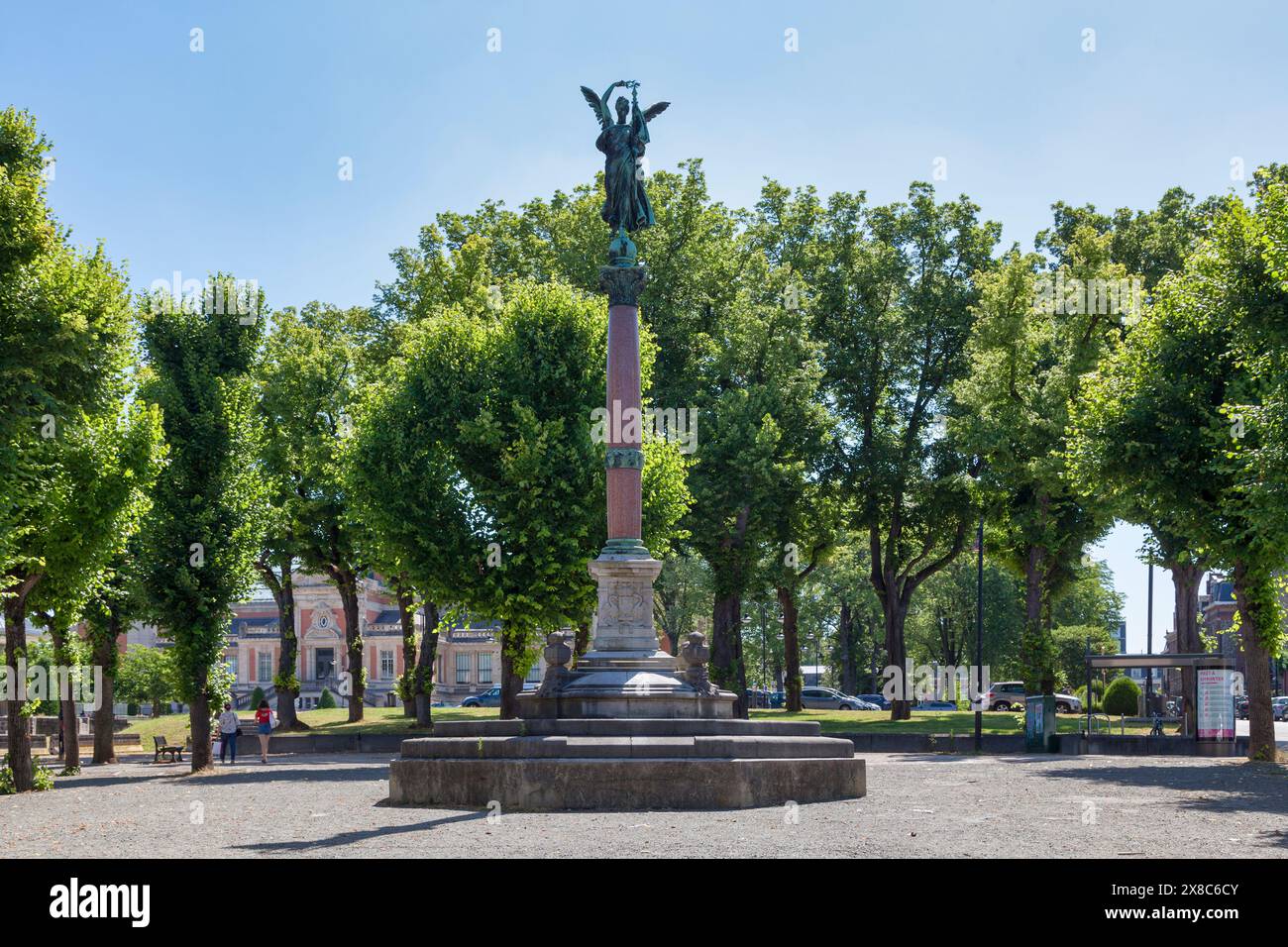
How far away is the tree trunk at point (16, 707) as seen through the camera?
2805 cm

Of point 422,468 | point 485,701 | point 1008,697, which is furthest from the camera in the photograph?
point 485,701

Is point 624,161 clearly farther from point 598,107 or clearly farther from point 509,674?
point 509,674

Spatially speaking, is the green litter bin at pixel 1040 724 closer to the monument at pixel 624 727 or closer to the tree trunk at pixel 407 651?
the monument at pixel 624 727

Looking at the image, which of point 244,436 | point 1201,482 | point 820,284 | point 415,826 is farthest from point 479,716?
point 415,826

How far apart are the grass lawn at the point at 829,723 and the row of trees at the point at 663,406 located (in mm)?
2244

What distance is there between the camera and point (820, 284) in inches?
2191

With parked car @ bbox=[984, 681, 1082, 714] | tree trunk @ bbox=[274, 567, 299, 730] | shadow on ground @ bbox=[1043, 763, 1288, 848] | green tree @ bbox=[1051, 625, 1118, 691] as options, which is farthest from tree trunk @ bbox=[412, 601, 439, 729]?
green tree @ bbox=[1051, 625, 1118, 691]

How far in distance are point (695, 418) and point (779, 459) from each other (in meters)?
4.50

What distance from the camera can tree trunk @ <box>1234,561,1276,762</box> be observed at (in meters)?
32.7

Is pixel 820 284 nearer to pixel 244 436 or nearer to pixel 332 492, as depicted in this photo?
pixel 332 492

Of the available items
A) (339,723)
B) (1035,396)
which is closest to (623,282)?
(1035,396)

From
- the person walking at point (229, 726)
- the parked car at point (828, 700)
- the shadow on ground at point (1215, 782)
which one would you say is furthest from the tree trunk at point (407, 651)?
the shadow on ground at point (1215, 782)

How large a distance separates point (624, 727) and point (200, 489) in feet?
53.8

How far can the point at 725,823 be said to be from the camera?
58.4 feet
